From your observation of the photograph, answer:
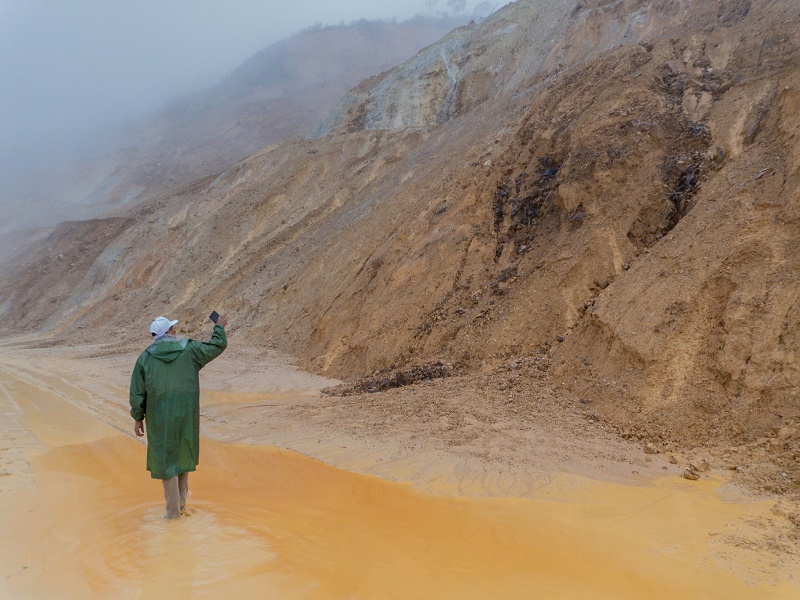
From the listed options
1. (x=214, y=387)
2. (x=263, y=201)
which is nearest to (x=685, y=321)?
(x=214, y=387)

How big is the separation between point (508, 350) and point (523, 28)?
24.6 metres

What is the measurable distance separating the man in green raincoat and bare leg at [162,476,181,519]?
0.06 ft

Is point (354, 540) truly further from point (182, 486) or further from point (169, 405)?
point (169, 405)

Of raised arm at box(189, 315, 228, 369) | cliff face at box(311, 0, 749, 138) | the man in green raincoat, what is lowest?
the man in green raincoat

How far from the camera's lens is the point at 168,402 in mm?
4051

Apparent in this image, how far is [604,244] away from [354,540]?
6.46m

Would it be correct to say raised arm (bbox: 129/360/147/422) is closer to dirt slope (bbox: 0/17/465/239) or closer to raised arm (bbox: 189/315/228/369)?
raised arm (bbox: 189/315/228/369)

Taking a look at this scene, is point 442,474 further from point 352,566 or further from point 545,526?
point 352,566

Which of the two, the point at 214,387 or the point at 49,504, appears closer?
the point at 49,504

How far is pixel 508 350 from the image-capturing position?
8266 millimetres

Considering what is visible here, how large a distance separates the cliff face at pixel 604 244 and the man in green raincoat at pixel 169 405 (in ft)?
14.0

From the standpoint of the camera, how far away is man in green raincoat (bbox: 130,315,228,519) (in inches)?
158

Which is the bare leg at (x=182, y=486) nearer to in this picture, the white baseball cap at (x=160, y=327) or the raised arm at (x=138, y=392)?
the raised arm at (x=138, y=392)

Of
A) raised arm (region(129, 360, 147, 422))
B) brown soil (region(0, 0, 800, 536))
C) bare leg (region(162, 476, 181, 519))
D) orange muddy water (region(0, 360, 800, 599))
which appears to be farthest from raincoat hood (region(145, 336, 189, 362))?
brown soil (region(0, 0, 800, 536))
